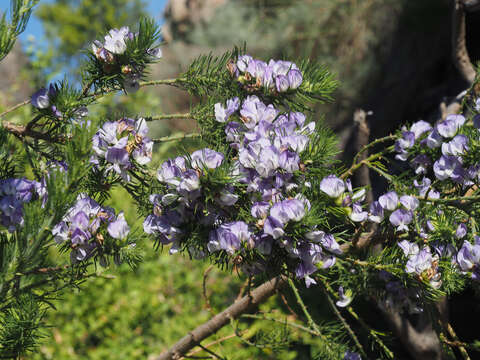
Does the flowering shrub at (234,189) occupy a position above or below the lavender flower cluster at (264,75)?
below

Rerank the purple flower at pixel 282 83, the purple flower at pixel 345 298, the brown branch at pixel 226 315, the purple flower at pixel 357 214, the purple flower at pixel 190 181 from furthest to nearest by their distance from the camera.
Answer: the brown branch at pixel 226 315 → the purple flower at pixel 345 298 → the purple flower at pixel 282 83 → the purple flower at pixel 357 214 → the purple flower at pixel 190 181

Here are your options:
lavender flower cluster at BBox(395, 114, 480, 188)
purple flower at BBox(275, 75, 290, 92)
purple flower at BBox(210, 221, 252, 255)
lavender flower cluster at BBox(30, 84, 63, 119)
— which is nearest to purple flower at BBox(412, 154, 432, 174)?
lavender flower cluster at BBox(395, 114, 480, 188)

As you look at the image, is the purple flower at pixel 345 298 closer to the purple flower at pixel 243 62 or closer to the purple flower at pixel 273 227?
the purple flower at pixel 273 227

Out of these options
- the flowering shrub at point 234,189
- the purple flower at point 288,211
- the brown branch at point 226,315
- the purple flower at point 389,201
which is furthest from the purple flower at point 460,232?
the brown branch at point 226,315

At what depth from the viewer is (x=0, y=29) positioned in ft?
2.44

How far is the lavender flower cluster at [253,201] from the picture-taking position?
72cm

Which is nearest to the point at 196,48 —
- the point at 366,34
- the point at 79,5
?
the point at 366,34

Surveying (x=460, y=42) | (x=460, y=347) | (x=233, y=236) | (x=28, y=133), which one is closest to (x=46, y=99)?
(x=28, y=133)

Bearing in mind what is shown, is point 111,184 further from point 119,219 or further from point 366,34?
point 366,34

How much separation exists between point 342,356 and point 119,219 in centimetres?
62

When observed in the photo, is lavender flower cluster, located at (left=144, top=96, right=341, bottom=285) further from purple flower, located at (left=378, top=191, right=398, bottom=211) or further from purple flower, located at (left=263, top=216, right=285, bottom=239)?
purple flower, located at (left=378, top=191, right=398, bottom=211)

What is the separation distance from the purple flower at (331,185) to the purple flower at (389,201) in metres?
0.13

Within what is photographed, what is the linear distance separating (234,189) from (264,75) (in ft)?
0.90

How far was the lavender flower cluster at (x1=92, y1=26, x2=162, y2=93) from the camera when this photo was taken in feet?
2.79
